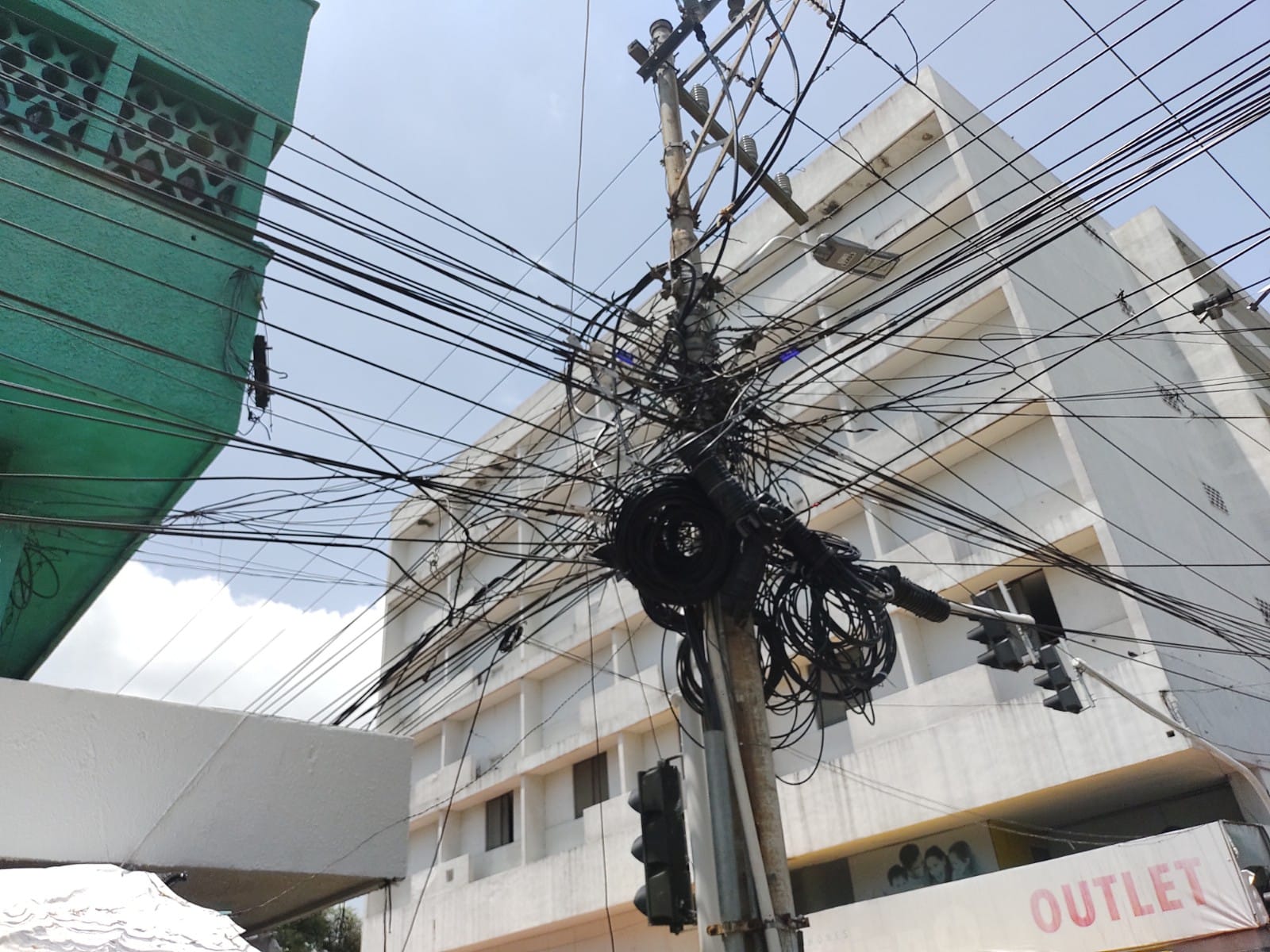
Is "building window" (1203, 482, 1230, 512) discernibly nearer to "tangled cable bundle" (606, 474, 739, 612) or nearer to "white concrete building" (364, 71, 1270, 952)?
"white concrete building" (364, 71, 1270, 952)

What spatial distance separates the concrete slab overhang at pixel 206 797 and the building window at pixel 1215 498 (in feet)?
45.7

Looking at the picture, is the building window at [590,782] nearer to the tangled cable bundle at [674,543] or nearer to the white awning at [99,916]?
the tangled cable bundle at [674,543]

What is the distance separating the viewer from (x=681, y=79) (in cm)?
848

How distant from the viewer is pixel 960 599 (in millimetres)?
13617

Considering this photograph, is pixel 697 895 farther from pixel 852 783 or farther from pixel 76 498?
pixel 852 783

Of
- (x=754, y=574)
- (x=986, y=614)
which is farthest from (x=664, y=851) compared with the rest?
(x=986, y=614)

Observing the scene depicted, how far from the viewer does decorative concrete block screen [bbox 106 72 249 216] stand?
284 inches

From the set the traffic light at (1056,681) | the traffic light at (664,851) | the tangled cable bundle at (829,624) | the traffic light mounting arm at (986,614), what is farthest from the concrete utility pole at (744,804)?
the traffic light at (1056,681)

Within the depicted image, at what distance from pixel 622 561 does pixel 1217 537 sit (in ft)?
42.1

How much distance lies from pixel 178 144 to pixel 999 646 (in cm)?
754

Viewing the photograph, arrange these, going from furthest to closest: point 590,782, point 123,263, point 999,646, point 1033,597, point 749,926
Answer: point 590,782 → point 1033,597 → point 999,646 → point 123,263 → point 749,926

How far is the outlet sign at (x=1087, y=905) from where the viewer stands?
9281 millimetres

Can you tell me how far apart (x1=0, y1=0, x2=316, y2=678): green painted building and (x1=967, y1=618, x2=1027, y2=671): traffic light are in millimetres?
6036

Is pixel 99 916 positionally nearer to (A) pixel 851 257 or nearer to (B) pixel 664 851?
(B) pixel 664 851
